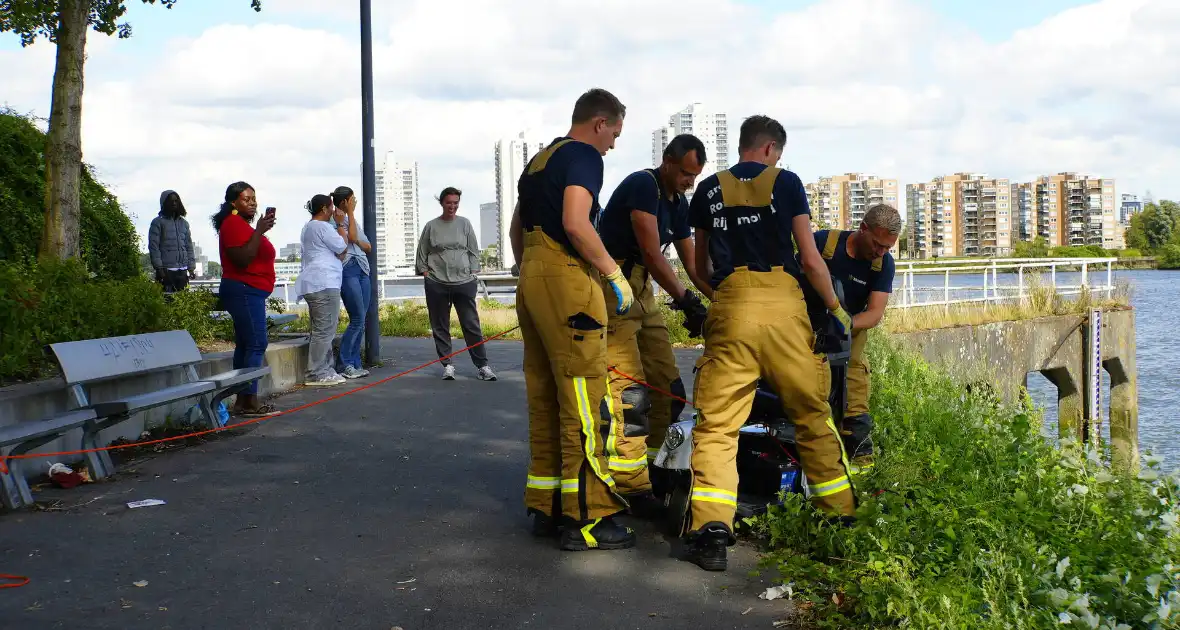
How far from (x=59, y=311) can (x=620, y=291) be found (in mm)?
5147

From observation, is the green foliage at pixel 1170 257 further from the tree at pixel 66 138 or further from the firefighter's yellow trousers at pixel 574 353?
the firefighter's yellow trousers at pixel 574 353

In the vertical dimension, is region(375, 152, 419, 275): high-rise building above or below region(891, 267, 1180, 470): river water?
above

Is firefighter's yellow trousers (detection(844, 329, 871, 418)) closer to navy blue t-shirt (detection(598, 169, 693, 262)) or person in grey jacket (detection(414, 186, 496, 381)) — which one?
navy blue t-shirt (detection(598, 169, 693, 262))

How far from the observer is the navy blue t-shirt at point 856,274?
21.5 ft

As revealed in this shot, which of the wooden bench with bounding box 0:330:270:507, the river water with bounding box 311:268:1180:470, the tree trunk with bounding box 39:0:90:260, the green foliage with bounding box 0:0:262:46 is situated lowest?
the river water with bounding box 311:268:1180:470

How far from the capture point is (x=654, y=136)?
116 ft

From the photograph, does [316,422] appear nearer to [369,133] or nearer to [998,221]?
[369,133]

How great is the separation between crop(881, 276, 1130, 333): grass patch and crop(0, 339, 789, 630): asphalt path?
1260 centimetres

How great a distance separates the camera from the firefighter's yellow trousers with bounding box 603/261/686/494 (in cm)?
546

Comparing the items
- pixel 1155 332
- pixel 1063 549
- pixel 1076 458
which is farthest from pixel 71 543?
pixel 1155 332

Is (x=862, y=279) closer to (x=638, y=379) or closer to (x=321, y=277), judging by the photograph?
(x=638, y=379)

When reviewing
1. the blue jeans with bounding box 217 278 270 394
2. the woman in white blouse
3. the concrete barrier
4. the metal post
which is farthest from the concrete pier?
the concrete barrier

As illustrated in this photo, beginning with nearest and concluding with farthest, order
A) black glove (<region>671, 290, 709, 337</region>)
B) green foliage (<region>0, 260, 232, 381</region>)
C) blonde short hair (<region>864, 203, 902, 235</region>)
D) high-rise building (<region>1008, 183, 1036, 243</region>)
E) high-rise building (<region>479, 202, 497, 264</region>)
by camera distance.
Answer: black glove (<region>671, 290, 709, 337</region>) → blonde short hair (<region>864, 203, 902, 235</region>) → green foliage (<region>0, 260, 232, 381</region>) → high-rise building (<region>479, 202, 497, 264</region>) → high-rise building (<region>1008, 183, 1036, 243</region>)

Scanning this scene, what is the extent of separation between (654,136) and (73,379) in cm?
2996
